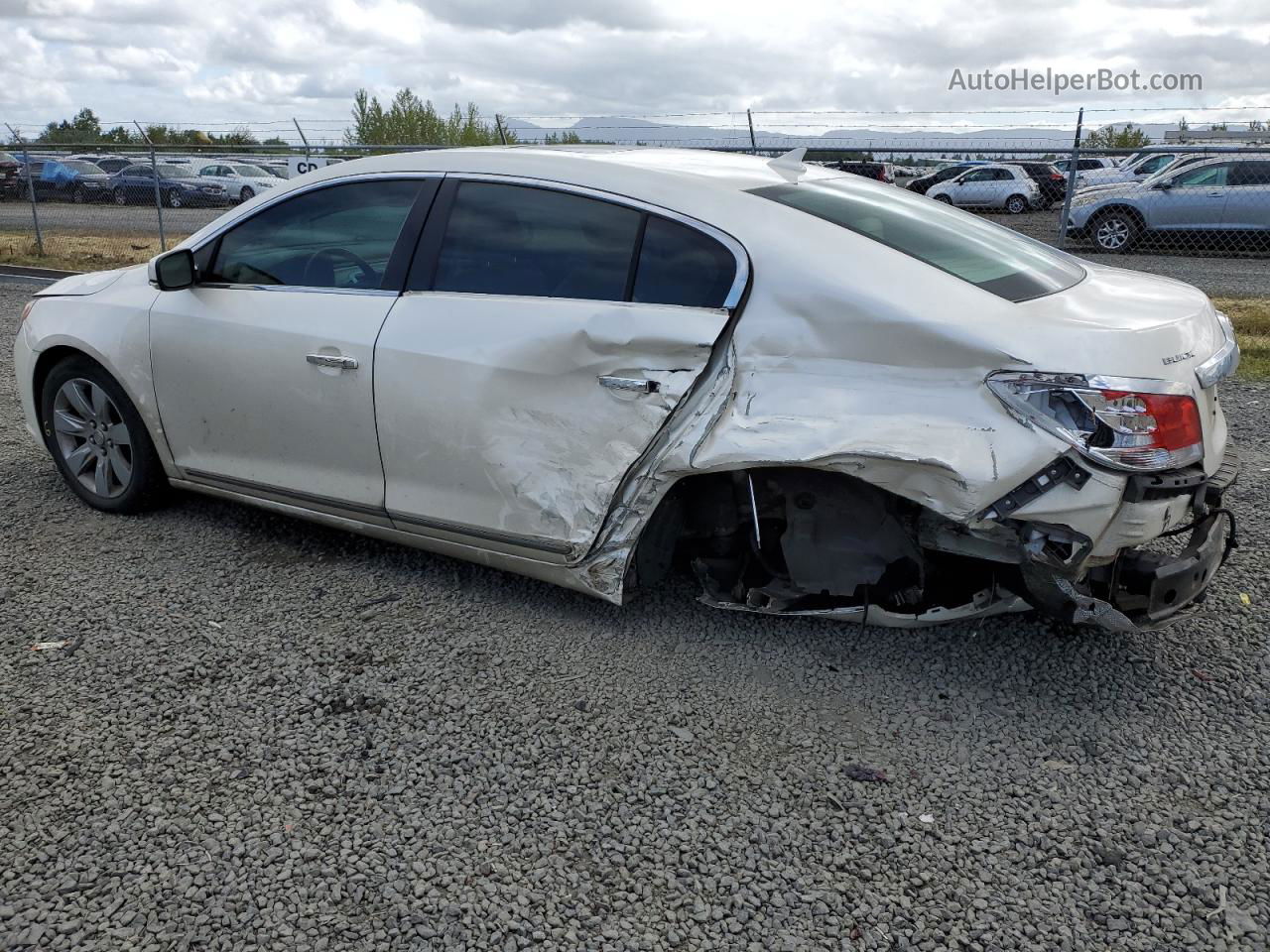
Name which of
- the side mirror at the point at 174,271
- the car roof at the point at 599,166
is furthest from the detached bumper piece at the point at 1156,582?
the side mirror at the point at 174,271

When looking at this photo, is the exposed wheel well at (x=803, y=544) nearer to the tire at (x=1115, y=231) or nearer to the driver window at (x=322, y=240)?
the driver window at (x=322, y=240)

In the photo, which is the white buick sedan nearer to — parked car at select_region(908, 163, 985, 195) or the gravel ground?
the gravel ground

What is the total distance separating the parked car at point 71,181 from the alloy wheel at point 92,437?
21.2 meters

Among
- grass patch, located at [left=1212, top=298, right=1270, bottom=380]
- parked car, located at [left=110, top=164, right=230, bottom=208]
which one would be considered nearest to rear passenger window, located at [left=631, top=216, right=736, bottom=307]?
grass patch, located at [left=1212, top=298, right=1270, bottom=380]

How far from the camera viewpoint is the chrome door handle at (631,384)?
323cm

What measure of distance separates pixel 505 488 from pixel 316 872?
140cm

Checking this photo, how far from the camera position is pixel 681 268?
330 cm

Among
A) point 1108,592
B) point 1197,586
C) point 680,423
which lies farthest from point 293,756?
point 1197,586

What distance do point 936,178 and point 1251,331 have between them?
1858cm

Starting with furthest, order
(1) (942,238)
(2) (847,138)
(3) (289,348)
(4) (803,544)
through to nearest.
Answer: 1. (2) (847,138)
2. (3) (289,348)
3. (1) (942,238)
4. (4) (803,544)

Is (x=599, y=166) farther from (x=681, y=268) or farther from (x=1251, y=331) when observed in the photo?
(x=1251, y=331)

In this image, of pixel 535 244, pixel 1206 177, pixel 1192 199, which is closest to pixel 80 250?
pixel 535 244

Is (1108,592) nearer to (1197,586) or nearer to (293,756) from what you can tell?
(1197,586)

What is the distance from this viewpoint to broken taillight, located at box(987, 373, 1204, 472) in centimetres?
276
